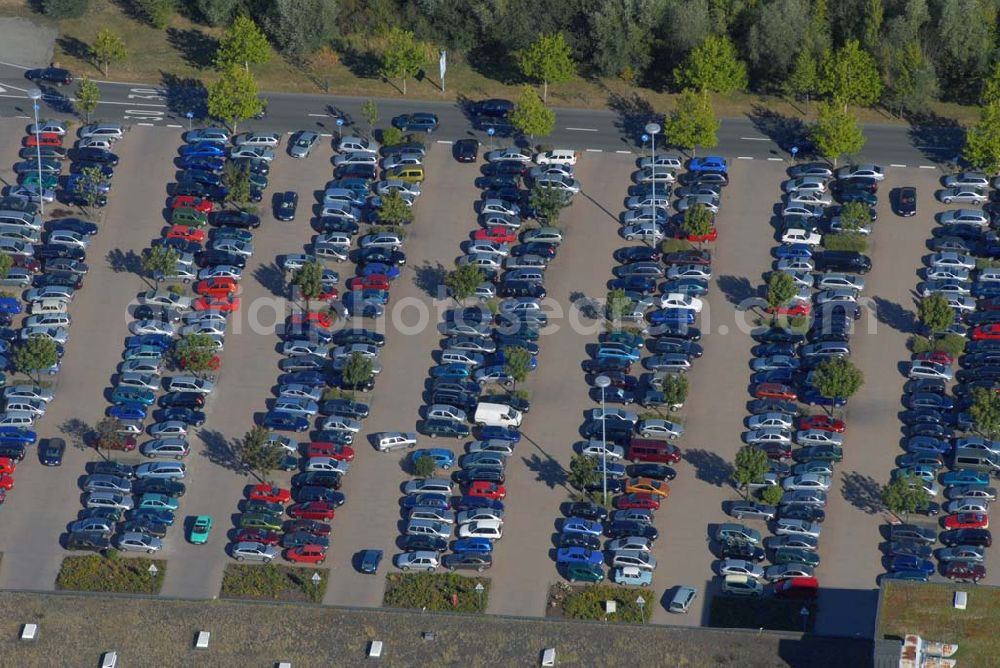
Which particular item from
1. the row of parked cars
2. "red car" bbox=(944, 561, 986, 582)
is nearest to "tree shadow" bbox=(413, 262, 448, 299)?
the row of parked cars

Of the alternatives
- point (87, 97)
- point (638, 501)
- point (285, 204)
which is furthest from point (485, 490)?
point (87, 97)

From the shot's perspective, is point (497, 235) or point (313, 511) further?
point (497, 235)

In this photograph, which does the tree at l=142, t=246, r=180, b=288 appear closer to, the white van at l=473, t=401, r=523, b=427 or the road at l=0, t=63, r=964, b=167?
the road at l=0, t=63, r=964, b=167

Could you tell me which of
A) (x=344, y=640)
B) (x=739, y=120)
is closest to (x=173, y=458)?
(x=344, y=640)

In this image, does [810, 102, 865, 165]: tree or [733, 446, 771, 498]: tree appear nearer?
[733, 446, 771, 498]: tree

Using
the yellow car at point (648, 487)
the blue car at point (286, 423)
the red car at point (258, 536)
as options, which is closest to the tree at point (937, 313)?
the yellow car at point (648, 487)

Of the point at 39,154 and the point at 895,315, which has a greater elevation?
the point at 39,154

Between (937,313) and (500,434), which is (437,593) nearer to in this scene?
(500,434)

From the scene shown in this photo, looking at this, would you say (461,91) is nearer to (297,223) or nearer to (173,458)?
(297,223)
